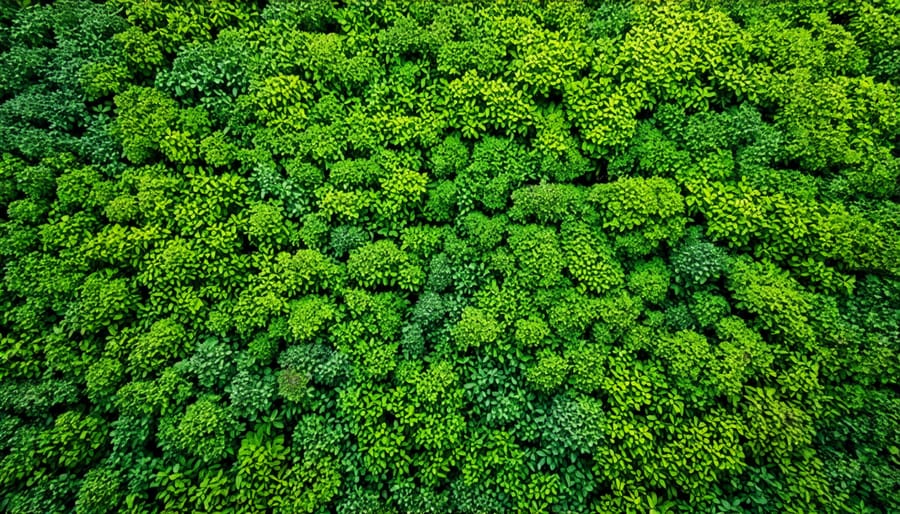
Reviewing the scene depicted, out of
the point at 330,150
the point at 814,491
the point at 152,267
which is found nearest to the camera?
the point at 814,491

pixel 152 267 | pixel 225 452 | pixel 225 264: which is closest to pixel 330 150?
pixel 225 264

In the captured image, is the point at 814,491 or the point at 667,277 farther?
Result: the point at 667,277

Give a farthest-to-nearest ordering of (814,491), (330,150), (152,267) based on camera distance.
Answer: (330,150) → (152,267) → (814,491)

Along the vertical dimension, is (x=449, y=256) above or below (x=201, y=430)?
above

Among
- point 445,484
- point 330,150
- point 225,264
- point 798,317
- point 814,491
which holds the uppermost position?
point 330,150

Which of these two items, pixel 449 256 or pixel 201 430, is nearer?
pixel 201 430

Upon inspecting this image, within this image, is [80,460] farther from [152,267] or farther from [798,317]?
[798,317]

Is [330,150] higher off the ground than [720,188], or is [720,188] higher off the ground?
[330,150]
